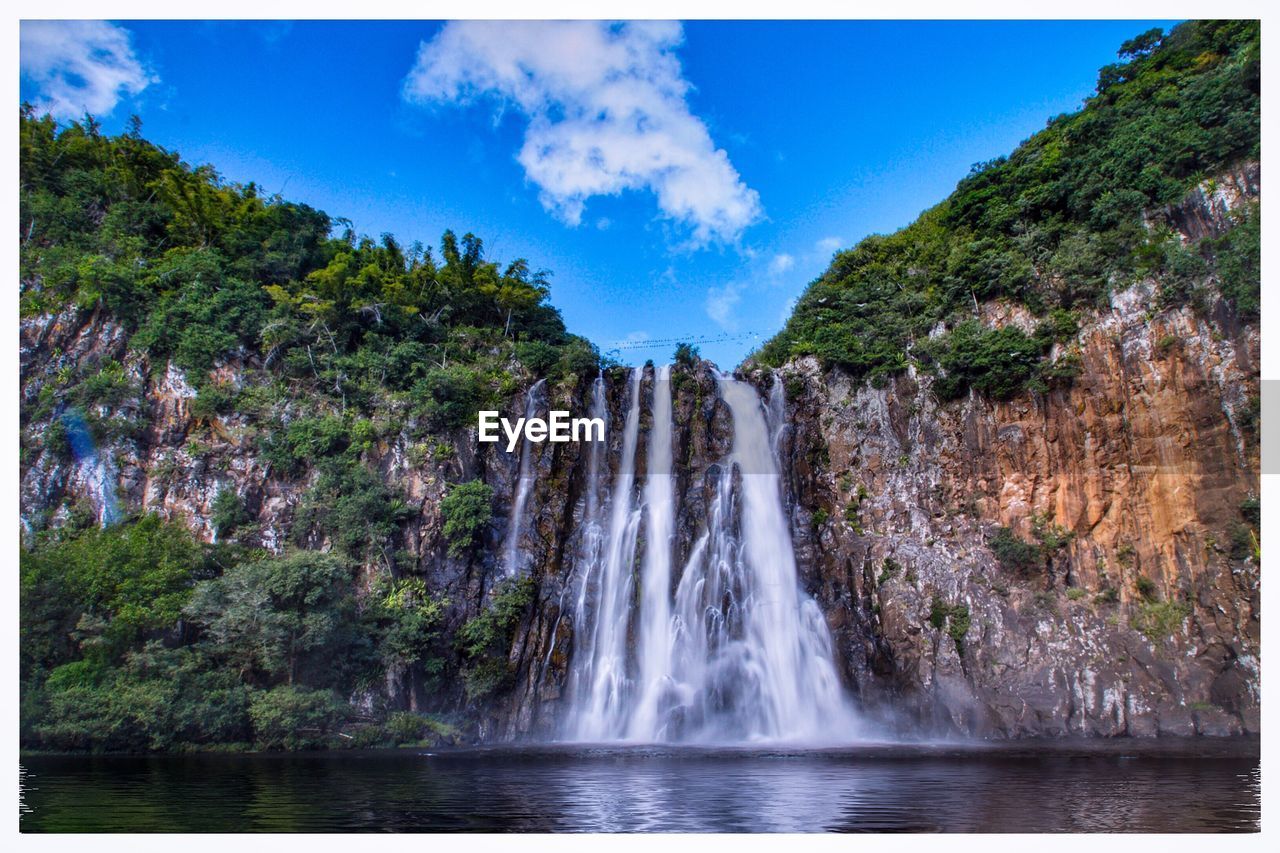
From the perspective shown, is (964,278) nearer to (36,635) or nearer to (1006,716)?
(1006,716)

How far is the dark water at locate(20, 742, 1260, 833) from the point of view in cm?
546

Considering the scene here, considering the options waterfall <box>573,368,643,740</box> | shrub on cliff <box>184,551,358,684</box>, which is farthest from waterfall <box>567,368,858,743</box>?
shrub on cliff <box>184,551,358,684</box>

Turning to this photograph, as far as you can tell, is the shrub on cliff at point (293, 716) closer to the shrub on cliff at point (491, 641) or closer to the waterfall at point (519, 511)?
the shrub on cliff at point (491, 641)

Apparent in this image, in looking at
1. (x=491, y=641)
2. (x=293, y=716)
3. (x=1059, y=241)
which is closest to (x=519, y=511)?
(x=491, y=641)

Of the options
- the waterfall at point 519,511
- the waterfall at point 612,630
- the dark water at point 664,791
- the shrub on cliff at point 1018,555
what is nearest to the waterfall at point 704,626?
the waterfall at point 612,630

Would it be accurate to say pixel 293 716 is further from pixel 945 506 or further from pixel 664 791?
pixel 945 506

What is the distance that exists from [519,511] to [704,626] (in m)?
3.81

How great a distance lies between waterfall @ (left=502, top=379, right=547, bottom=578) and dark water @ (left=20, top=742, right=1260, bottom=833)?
3.99 meters

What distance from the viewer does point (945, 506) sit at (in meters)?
13.5

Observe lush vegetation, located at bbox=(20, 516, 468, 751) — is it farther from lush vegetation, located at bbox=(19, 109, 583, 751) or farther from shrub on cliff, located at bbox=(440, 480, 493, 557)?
shrub on cliff, located at bbox=(440, 480, 493, 557)

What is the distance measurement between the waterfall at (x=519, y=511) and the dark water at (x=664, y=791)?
157 inches

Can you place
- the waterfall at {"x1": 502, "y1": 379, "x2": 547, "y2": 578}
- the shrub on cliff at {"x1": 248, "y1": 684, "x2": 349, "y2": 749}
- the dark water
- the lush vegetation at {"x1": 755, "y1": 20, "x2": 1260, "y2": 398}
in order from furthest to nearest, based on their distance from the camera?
the waterfall at {"x1": 502, "y1": 379, "x2": 547, "y2": 578} < the lush vegetation at {"x1": 755, "y1": 20, "x2": 1260, "y2": 398} < the shrub on cliff at {"x1": 248, "y1": 684, "x2": 349, "y2": 749} < the dark water

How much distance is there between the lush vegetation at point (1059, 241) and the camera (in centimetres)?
1216

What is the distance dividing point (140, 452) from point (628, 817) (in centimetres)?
1150
